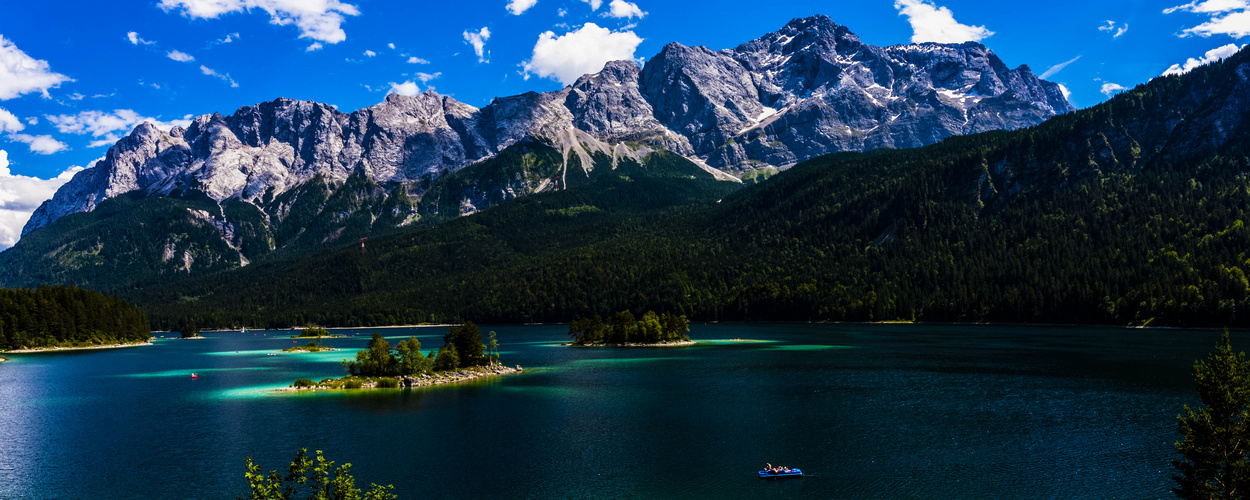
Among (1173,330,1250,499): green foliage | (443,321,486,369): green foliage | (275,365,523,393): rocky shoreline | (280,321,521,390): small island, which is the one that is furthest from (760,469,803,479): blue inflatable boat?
(443,321,486,369): green foliage

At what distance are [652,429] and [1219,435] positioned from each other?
49339 mm

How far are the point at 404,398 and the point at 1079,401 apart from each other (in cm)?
8542

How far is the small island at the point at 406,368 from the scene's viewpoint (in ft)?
383

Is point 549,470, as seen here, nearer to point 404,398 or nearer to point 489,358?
point 404,398

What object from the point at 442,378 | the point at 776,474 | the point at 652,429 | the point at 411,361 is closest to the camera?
the point at 776,474

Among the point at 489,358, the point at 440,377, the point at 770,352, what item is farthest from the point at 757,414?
the point at 770,352

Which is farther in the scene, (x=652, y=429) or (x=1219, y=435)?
(x=652, y=429)

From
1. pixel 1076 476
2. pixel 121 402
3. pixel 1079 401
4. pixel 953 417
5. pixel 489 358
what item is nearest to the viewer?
pixel 1076 476

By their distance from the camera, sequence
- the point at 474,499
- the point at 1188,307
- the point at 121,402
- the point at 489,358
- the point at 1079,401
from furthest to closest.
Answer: the point at 1188,307 < the point at 489,358 < the point at 121,402 < the point at 1079,401 < the point at 474,499

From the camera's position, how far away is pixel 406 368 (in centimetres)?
12219

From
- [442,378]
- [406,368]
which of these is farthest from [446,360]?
[406,368]

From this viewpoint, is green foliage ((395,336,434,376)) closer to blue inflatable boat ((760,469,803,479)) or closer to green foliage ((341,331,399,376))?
green foliage ((341,331,399,376))

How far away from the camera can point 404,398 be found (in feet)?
345

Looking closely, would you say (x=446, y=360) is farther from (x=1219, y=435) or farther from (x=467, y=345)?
(x=1219, y=435)
